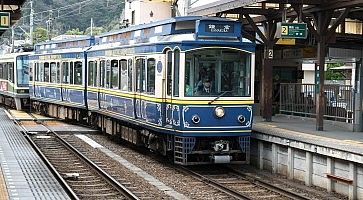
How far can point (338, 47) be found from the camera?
1902 cm

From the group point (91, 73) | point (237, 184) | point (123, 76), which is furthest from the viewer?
point (91, 73)

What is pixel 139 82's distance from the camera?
52.2 ft

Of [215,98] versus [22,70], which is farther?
[22,70]

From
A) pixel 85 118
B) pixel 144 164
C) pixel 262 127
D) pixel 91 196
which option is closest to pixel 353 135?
pixel 262 127

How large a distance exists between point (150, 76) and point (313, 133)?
3896 millimetres

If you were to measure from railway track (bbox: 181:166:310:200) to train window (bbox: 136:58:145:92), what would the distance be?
2214 millimetres

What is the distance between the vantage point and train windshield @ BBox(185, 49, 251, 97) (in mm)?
13859

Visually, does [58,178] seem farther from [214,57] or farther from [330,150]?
[330,150]

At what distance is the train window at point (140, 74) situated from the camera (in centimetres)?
1569

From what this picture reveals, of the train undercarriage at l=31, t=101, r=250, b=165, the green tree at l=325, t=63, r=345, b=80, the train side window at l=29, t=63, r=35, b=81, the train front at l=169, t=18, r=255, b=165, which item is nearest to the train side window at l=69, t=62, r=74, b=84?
the train side window at l=29, t=63, r=35, b=81

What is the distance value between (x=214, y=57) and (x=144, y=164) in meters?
3.38

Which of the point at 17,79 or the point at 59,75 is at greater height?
the point at 59,75

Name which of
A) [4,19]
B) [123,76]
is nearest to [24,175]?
[123,76]

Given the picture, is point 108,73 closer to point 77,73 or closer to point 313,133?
point 77,73
